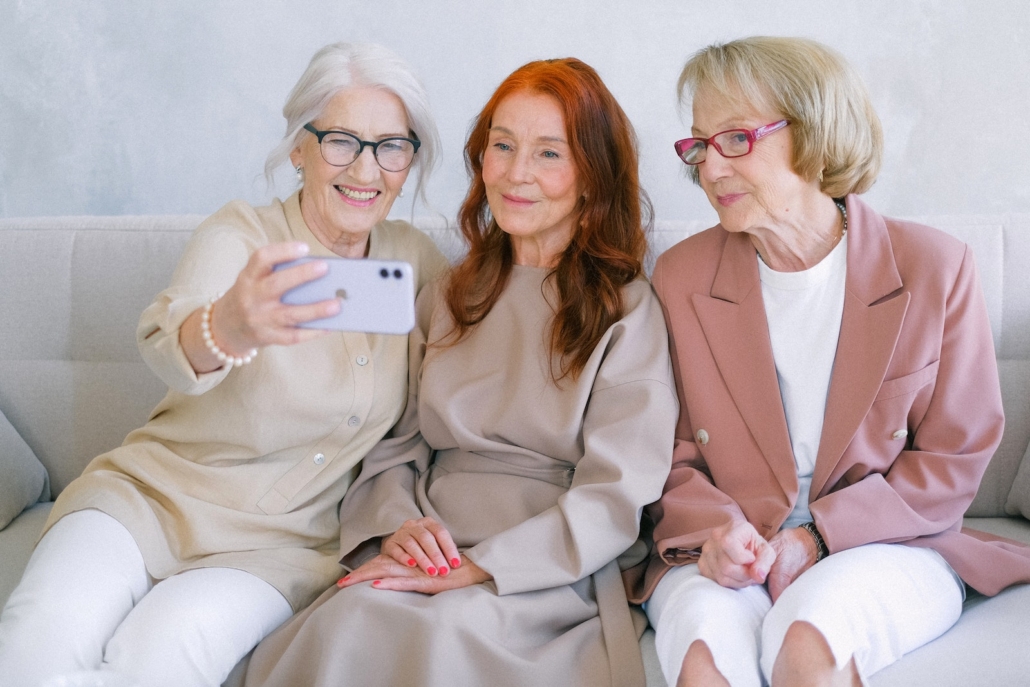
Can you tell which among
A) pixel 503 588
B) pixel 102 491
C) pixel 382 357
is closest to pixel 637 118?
pixel 382 357

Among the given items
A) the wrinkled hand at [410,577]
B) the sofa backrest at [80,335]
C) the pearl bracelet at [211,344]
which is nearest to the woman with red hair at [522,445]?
the wrinkled hand at [410,577]

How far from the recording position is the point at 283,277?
1299 millimetres

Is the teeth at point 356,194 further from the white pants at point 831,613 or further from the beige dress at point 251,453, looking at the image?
the white pants at point 831,613

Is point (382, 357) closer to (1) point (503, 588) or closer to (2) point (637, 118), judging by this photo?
(1) point (503, 588)

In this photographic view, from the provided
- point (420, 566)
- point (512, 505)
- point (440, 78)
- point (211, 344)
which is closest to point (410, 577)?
point (420, 566)

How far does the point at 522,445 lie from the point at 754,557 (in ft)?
1.68

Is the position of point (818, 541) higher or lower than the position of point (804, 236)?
lower

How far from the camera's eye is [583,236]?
1.97 m

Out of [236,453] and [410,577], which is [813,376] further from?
[236,453]

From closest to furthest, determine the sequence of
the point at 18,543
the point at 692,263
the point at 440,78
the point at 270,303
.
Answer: the point at 270,303 → the point at 692,263 → the point at 18,543 → the point at 440,78

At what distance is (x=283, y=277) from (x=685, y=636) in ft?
2.71

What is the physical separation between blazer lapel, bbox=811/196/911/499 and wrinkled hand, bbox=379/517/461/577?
0.70m

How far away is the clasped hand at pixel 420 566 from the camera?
1.70 m

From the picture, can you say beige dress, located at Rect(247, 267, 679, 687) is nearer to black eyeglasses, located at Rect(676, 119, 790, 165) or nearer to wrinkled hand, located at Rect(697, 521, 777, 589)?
wrinkled hand, located at Rect(697, 521, 777, 589)
